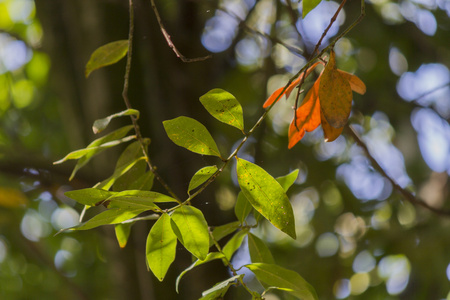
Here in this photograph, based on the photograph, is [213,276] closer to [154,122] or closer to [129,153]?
[154,122]

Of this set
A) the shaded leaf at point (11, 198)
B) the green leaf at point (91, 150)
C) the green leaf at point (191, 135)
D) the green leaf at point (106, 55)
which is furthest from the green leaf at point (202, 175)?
the shaded leaf at point (11, 198)

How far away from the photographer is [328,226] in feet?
5.52

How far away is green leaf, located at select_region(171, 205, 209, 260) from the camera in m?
0.46

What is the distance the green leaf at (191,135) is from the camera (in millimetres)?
488

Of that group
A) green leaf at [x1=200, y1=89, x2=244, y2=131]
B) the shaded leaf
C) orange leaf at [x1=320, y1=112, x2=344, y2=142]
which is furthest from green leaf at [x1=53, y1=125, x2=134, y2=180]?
the shaded leaf

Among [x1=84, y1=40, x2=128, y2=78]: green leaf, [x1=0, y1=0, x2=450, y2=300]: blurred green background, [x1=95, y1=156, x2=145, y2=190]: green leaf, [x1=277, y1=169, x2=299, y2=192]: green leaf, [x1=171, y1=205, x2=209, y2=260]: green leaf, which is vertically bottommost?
Result: [x1=0, y1=0, x2=450, y2=300]: blurred green background

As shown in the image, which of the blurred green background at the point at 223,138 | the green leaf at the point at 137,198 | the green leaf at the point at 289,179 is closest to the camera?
the green leaf at the point at 137,198

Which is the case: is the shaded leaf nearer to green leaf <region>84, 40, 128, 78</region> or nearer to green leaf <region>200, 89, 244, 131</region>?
green leaf <region>84, 40, 128, 78</region>

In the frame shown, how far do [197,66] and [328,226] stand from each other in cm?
73

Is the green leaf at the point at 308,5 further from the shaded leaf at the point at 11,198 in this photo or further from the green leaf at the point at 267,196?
the shaded leaf at the point at 11,198

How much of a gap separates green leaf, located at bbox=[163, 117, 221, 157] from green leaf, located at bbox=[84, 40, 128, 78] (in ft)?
0.68

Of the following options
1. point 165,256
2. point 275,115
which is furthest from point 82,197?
point 275,115

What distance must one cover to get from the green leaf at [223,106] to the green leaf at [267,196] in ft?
0.17

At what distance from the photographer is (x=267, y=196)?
46 centimetres
